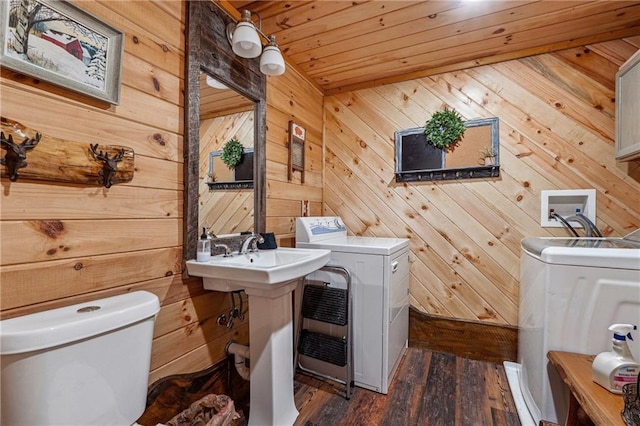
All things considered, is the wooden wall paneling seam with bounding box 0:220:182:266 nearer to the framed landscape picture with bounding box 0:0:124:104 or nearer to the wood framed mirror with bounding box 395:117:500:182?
the framed landscape picture with bounding box 0:0:124:104

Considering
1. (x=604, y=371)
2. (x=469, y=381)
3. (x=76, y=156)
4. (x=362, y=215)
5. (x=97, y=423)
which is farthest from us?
(x=362, y=215)

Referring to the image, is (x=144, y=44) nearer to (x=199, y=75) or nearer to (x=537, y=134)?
(x=199, y=75)

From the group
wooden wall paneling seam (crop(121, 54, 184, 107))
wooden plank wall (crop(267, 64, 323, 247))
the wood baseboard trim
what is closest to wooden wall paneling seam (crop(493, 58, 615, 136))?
the wood baseboard trim

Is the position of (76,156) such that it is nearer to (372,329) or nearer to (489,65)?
(372,329)

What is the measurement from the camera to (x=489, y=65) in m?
2.12

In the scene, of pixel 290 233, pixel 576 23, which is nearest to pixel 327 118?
pixel 290 233

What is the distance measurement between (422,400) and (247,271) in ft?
4.54

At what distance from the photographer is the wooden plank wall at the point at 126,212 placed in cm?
85

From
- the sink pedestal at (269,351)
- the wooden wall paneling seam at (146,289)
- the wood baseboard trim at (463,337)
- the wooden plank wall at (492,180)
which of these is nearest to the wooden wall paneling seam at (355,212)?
the wooden plank wall at (492,180)

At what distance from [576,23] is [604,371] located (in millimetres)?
1966

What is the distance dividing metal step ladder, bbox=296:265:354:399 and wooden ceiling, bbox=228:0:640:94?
5.09 ft

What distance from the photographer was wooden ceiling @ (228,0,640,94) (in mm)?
1618

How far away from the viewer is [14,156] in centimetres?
79

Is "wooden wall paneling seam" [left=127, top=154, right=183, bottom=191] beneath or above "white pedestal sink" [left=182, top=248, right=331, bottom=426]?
above
